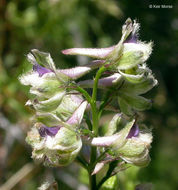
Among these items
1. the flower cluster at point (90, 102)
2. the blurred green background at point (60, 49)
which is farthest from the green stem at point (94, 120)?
the blurred green background at point (60, 49)

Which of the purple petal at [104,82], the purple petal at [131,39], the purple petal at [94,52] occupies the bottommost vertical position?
the purple petal at [104,82]

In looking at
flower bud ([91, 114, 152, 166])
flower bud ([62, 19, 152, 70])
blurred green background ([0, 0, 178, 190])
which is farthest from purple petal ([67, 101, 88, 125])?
blurred green background ([0, 0, 178, 190])

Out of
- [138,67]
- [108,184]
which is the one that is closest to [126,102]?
[138,67]

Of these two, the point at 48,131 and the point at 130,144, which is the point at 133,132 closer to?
the point at 130,144

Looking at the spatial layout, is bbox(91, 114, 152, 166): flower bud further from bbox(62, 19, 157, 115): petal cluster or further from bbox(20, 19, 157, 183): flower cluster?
bbox(62, 19, 157, 115): petal cluster

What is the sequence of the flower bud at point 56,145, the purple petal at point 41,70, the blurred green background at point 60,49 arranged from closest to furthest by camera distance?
1. the flower bud at point 56,145
2. the purple petal at point 41,70
3. the blurred green background at point 60,49

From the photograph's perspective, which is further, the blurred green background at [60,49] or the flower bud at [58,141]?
the blurred green background at [60,49]

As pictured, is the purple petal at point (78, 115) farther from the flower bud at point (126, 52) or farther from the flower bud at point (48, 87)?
the flower bud at point (126, 52)

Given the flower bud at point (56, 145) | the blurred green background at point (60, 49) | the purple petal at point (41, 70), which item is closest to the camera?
the flower bud at point (56, 145)

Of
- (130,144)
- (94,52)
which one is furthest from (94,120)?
(94,52)

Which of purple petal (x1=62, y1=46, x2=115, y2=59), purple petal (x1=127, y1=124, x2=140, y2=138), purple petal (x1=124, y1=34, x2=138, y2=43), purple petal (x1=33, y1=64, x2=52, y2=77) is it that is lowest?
purple petal (x1=127, y1=124, x2=140, y2=138)
